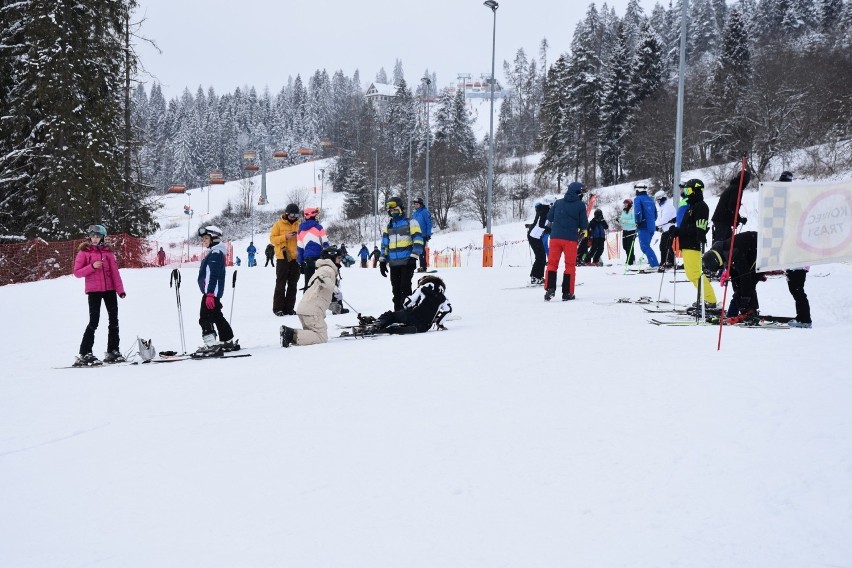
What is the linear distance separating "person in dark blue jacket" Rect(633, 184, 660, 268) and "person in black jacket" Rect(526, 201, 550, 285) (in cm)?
259

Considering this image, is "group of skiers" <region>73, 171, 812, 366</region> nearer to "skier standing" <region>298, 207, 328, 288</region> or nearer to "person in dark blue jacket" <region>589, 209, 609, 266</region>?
"skier standing" <region>298, 207, 328, 288</region>

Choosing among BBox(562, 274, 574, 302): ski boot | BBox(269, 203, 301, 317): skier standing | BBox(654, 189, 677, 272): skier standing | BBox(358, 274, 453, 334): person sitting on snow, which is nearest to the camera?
BBox(358, 274, 453, 334): person sitting on snow

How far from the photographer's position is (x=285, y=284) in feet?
41.5

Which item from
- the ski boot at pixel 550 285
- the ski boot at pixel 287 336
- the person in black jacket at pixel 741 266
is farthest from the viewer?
the ski boot at pixel 550 285

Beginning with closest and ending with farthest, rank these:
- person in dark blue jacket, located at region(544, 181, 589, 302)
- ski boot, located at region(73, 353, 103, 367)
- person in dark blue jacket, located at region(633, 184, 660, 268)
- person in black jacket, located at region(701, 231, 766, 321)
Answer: person in black jacket, located at region(701, 231, 766, 321), ski boot, located at region(73, 353, 103, 367), person in dark blue jacket, located at region(544, 181, 589, 302), person in dark blue jacket, located at region(633, 184, 660, 268)

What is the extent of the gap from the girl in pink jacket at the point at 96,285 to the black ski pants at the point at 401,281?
13.1 ft

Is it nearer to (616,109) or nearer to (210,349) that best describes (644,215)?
(210,349)

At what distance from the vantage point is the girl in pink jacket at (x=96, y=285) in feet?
28.7

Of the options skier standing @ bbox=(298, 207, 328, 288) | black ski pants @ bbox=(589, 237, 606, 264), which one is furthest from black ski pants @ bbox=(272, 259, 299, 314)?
black ski pants @ bbox=(589, 237, 606, 264)

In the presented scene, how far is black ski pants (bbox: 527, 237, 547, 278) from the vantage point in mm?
14367

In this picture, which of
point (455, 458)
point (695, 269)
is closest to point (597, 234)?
point (695, 269)

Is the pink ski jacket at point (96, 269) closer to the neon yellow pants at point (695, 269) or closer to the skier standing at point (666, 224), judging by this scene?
the neon yellow pants at point (695, 269)

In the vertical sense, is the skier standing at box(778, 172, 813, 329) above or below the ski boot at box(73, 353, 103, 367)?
above

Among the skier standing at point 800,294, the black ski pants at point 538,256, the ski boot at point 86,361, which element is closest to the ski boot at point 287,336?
the ski boot at point 86,361
